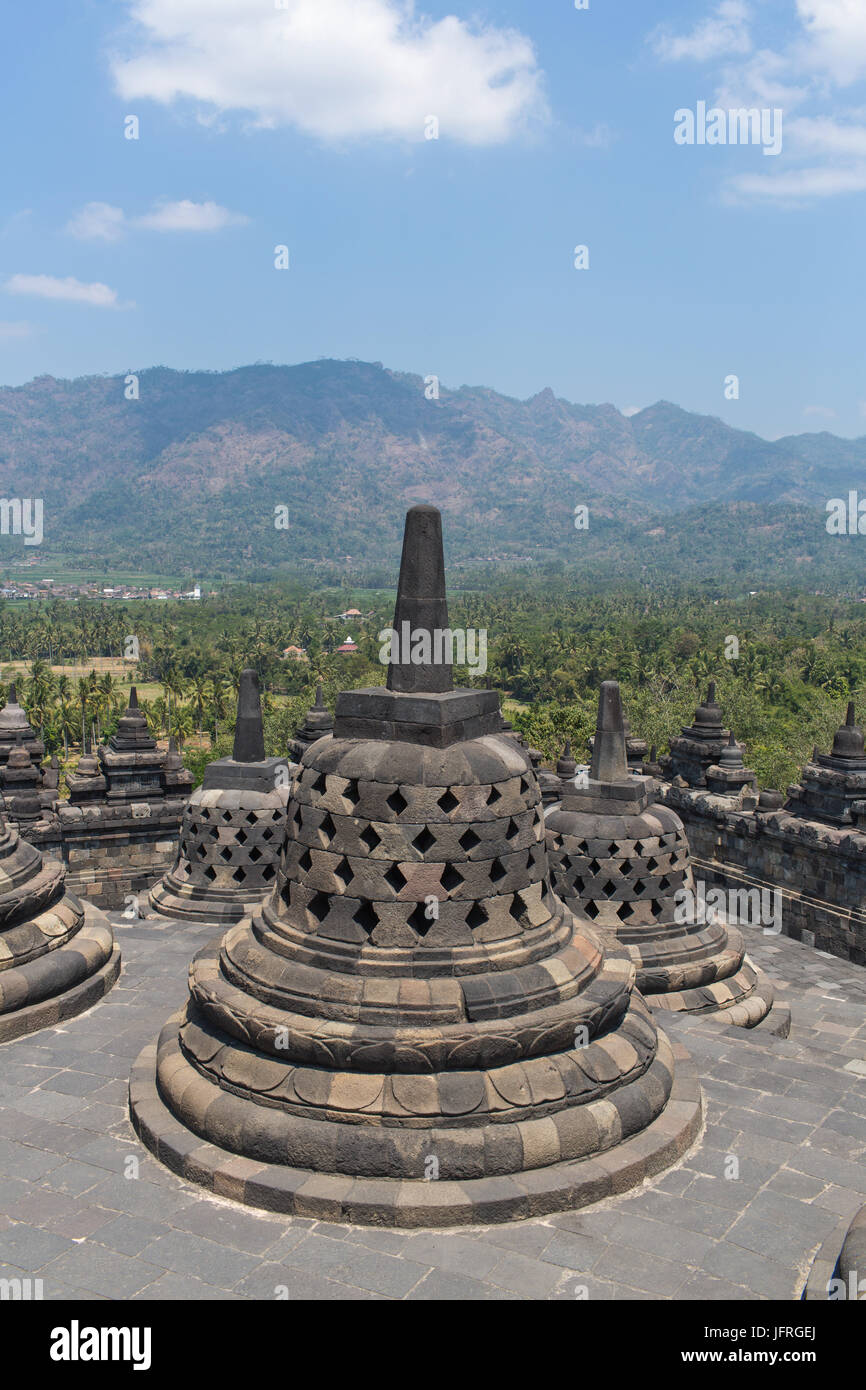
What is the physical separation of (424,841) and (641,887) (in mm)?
4858

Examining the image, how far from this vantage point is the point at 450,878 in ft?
21.1

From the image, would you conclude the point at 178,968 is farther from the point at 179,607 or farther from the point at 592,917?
the point at 179,607

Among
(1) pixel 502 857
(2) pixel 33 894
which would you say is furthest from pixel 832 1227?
(2) pixel 33 894

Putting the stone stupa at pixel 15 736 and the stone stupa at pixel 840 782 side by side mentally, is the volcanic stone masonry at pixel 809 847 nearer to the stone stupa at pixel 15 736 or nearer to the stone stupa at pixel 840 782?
the stone stupa at pixel 840 782

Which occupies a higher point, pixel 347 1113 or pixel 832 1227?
pixel 347 1113

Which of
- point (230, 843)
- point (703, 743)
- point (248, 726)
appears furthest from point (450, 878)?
point (703, 743)

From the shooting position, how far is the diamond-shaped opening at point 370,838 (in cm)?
643

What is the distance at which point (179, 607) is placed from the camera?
173000mm

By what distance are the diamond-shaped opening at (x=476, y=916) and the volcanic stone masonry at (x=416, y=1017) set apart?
0.05ft

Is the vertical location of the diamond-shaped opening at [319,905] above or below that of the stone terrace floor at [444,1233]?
above

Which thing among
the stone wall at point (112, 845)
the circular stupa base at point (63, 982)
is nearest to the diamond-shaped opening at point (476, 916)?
the circular stupa base at point (63, 982)

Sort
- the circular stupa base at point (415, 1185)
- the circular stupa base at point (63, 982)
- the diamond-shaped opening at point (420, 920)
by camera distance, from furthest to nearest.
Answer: the circular stupa base at point (63, 982)
the diamond-shaped opening at point (420, 920)
the circular stupa base at point (415, 1185)

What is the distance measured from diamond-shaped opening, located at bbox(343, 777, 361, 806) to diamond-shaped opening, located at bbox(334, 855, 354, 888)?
0.40m
